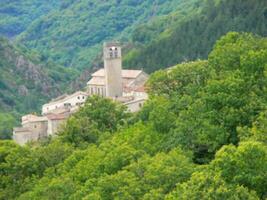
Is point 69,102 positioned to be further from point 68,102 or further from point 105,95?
point 105,95

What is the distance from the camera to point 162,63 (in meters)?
171

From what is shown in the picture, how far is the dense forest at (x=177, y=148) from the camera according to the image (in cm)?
4184

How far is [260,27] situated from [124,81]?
50.5 metres

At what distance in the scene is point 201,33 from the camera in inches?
6983

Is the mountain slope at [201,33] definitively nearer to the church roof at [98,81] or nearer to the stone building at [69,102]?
the church roof at [98,81]

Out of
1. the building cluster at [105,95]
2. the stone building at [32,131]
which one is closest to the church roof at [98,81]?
the building cluster at [105,95]

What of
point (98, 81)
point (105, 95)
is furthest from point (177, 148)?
point (98, 81)

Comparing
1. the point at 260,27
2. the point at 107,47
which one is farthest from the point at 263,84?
the point at 260,27

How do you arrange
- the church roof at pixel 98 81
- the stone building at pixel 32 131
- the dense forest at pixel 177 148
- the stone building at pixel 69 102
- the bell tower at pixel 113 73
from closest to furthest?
the dense forest at pixel 177 148 < the stone building at pixel 32 131 < the bell tower at pixel 113 73 < the stone building at pixel 69 102 < the church roof at pixel 98 81

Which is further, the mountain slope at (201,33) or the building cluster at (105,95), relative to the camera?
the mountain slope at (201,33)

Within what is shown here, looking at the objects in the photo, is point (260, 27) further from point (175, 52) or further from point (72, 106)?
point (72, 106)

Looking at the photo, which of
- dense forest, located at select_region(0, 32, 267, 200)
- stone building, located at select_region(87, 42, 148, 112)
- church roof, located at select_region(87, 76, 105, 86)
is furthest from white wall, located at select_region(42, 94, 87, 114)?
dense forest, located at select_region(0, 32, 267, 200)

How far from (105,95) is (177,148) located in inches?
2331

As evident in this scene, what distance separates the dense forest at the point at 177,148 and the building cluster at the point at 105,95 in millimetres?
26022
